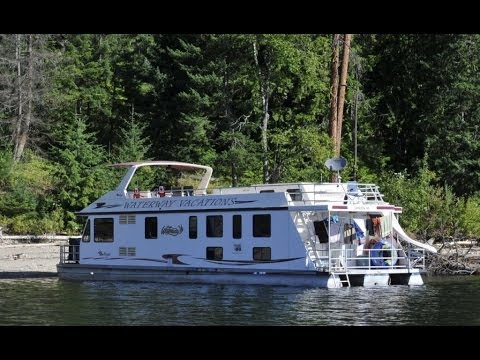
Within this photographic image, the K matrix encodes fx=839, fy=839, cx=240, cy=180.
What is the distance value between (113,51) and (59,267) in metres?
32.0

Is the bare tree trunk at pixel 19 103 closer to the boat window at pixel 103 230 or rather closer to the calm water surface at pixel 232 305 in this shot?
the boat window at pixel 103 230

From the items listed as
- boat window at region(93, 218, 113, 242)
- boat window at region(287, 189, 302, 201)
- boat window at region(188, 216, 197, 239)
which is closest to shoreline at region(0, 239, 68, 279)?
boat window at region(93, 218, 113, 242)

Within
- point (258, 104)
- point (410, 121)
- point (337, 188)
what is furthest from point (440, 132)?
point (337, 188)

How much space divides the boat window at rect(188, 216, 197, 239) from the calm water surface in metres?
1.87

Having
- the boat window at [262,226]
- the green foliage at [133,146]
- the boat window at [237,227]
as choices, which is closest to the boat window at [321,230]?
the boat window at [262,226]

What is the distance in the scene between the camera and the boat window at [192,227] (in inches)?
1045

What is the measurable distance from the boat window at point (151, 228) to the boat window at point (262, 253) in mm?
4032

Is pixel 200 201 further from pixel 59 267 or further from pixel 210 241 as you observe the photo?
pixel 59 267

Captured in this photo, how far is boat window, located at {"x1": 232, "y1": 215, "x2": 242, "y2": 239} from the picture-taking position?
83.5 feet

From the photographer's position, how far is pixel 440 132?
47.8m

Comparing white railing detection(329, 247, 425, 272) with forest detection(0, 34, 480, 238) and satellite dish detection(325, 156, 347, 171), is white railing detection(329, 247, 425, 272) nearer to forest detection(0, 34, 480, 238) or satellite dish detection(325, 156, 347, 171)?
satellite dish detection(325, 156, 347, 171)

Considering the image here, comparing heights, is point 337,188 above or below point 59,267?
above

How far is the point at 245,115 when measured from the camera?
47.0m

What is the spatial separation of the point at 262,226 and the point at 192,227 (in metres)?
2.69
